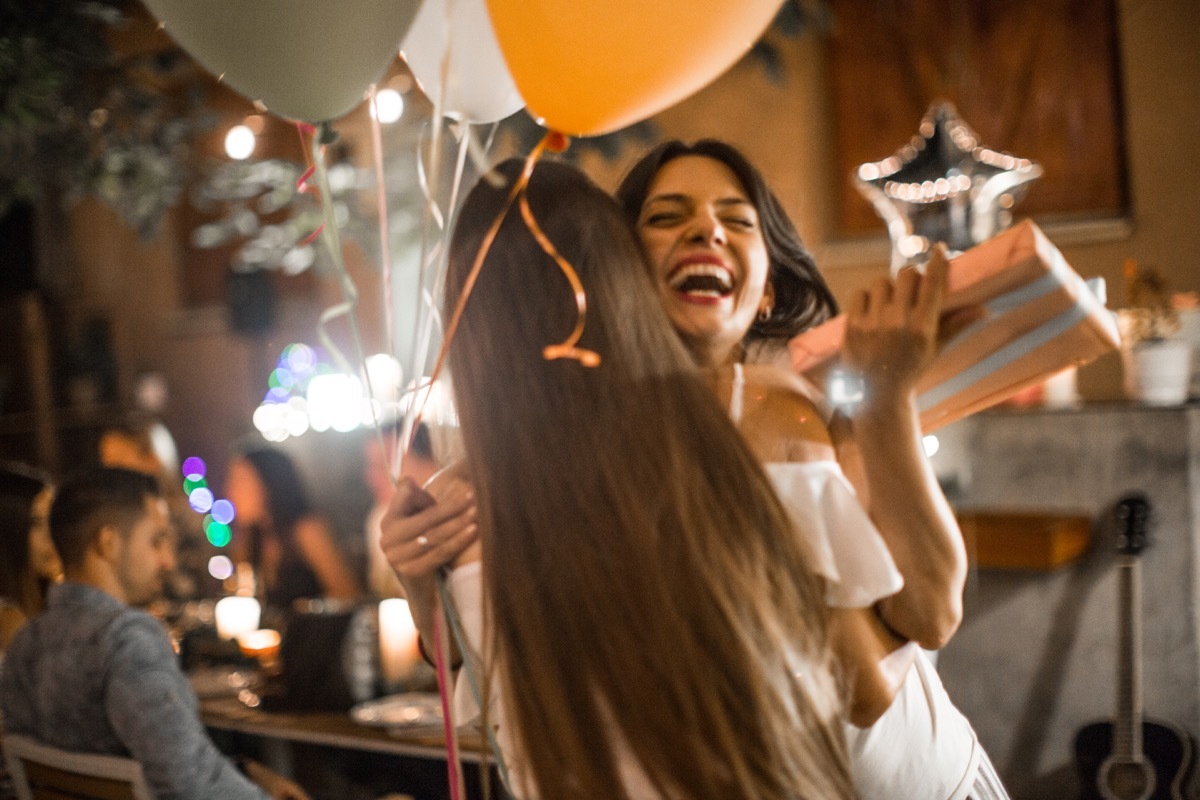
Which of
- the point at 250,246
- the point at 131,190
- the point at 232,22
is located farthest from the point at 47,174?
the point at 232,22

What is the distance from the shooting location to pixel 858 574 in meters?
1.02

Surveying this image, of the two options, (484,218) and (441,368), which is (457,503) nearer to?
(441,368)

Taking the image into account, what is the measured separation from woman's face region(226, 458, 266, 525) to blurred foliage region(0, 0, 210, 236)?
39.2 inches

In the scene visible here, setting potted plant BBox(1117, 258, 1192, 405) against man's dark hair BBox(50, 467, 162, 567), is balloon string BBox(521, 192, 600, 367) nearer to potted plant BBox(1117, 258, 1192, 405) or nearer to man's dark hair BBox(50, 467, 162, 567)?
man's dark hair BBox(50, 467, 162, 567)

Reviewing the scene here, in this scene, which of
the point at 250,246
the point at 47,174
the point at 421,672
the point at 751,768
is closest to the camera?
the point at 751,768

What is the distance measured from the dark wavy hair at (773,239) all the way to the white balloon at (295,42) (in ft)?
1.06

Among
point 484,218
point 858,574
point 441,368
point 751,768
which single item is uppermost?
point 484,218

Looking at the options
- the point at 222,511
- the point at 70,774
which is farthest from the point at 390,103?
the point at 222,511

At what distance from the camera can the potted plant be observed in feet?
9.80

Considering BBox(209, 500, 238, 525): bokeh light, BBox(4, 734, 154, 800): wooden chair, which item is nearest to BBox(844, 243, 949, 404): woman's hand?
BBox(4, 734, 154, 800): wooden chair

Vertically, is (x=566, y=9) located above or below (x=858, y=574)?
above

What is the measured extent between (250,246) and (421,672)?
4544 millimetres

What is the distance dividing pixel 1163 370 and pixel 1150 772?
3.51 feet

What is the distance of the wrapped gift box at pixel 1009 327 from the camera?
955 millimetres
